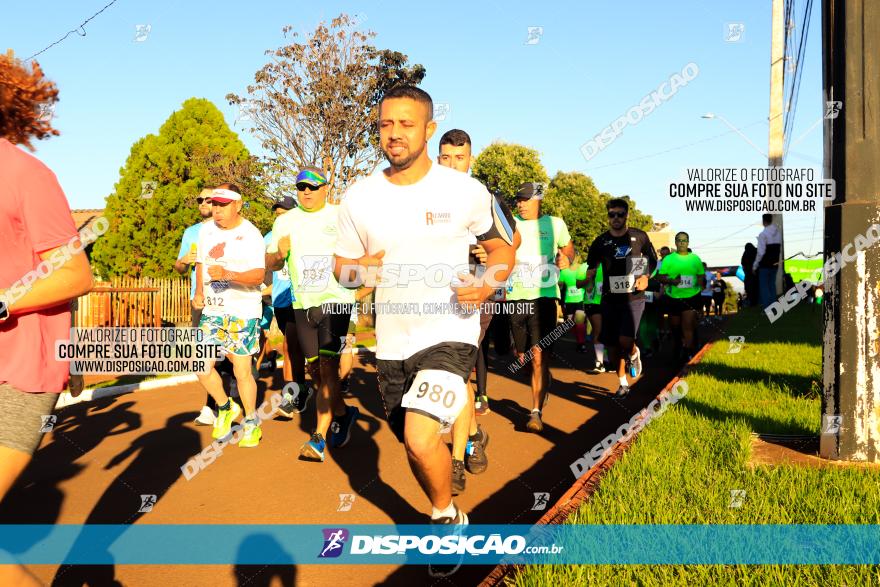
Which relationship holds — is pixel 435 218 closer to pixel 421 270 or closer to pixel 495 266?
pixel 421 270

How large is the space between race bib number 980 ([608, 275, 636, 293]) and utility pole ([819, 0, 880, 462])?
4.10 metres

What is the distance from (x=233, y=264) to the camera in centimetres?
713

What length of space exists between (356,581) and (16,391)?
6.55 ft

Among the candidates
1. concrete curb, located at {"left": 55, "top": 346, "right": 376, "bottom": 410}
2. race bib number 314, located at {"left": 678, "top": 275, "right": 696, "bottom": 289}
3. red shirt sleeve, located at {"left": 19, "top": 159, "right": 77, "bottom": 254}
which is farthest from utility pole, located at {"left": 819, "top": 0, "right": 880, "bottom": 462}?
race bib number 314, located at {"left": 678, "top": 275, "right": 696, "bottom": 289}

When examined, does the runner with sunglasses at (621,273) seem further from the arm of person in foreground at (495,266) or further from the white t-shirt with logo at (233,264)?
the arm of person in foreground at (495,266)

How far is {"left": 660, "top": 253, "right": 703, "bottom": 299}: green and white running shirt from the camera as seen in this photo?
13227 mm

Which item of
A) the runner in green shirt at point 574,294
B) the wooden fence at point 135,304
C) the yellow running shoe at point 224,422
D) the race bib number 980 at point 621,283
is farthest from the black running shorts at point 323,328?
the wooden fence at point 135,304

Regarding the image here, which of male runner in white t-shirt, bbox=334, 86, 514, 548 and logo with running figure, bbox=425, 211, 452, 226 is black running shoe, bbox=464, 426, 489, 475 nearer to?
male runner in white t-shirt, bbox=334, 86, 514, 548

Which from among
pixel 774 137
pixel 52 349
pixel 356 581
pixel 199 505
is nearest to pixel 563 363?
A: pixel 199 505

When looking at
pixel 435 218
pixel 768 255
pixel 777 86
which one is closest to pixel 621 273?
pixel 435 218

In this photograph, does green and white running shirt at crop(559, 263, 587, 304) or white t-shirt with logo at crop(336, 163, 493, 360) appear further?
green and white running shirt at crop(559, 263, 587, 304)

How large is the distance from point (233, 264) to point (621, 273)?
469 centimetres

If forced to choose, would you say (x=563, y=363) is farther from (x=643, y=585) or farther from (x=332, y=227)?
(x=643, y=585)

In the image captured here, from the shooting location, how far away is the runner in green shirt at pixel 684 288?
1324 cm
